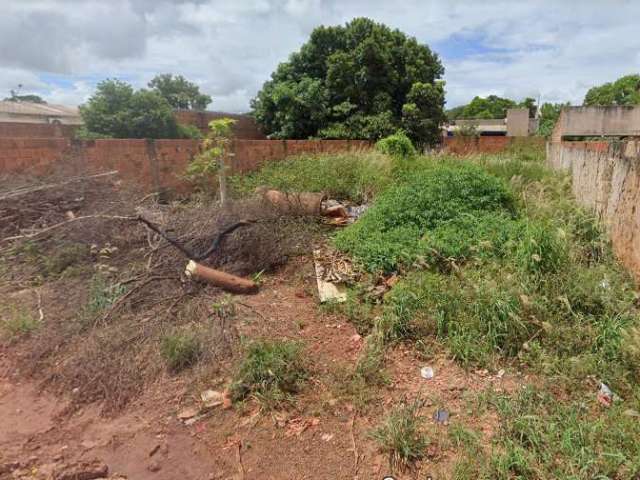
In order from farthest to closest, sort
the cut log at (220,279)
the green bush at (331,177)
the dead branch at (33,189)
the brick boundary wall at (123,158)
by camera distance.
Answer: the green bush at (331,177), the brick boundary wall at (123,158), the dead branch at (33,189), the cut log at (220,279)

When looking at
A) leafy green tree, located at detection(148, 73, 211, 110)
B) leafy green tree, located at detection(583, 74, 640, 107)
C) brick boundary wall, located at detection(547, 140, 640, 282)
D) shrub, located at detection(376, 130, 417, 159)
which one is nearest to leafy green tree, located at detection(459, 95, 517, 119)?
leafy green tree, located at detection(583, 74, 640, 107)

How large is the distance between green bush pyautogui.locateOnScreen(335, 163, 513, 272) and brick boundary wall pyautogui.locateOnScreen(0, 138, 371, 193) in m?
3.59

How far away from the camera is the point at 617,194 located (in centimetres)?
386

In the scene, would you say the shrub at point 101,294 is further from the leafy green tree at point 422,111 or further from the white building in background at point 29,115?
the white building in background at point 29,115

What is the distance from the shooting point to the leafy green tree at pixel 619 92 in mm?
28866

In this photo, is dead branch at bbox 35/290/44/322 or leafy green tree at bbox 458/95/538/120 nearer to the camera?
dead branch at bbox 35/290/44/322

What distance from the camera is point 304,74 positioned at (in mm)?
13867

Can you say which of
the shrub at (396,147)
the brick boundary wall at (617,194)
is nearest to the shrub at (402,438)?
the brick boundary wall at (617,194)

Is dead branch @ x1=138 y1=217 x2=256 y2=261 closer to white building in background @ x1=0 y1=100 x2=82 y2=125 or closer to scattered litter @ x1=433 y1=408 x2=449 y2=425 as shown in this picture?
scattered litter @ x1=433 y1=408 x2=449 y2=425

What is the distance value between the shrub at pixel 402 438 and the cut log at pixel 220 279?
6.61ft

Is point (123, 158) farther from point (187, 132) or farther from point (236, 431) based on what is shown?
point (236, 431)

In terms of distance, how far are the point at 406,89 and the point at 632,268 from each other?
1138cm

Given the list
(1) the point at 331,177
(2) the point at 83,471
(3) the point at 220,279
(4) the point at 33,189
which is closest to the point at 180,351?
(2) the point at 83,471

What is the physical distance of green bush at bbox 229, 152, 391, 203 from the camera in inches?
274
